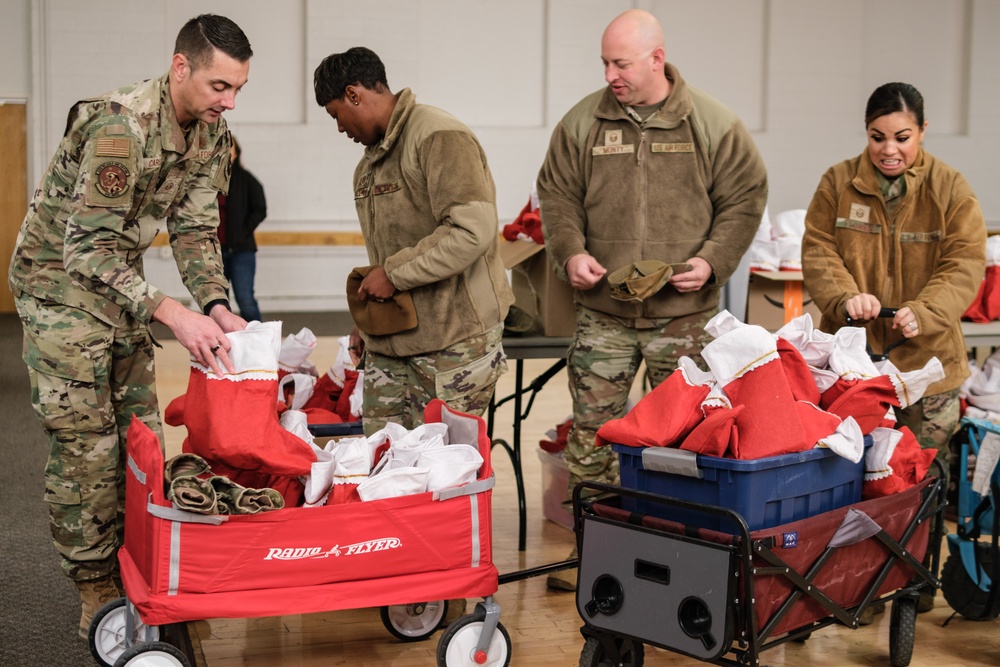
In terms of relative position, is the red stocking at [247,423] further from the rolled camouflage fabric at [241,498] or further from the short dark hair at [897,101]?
the short dark hair at [897,101]

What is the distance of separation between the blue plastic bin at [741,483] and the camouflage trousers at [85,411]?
1.34 metres

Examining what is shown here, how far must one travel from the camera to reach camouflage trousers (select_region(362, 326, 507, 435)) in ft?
10.4

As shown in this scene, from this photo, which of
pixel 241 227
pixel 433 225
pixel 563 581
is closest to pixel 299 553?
pixel 433 225

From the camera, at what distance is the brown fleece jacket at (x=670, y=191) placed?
134 inches

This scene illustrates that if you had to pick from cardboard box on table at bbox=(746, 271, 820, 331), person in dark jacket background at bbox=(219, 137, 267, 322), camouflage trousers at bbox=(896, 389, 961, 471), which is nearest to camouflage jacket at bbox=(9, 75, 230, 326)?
camouflage trousers at bbox=(896, 389, 961, 471)

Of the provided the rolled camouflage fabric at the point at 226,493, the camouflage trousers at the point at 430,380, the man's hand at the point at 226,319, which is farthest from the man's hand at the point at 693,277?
the rolled camouflage fabric at the point at 226,493

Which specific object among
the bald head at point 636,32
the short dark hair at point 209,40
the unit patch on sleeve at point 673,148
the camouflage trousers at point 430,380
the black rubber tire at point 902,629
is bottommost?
the black rubber tire at point 902,629

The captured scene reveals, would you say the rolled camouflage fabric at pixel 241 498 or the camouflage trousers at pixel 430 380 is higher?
the camouflage trousers at pixel 430 380

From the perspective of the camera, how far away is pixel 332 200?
1141 cm

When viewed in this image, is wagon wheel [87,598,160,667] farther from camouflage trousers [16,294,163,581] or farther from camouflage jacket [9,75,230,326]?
camouflage jacket [9,75,230,326]

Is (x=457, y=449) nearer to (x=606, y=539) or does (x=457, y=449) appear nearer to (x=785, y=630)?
(x=606, y=539)

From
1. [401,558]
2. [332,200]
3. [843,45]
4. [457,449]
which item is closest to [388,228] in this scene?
→ [457,449]

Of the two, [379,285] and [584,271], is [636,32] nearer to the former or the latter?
[584,271]

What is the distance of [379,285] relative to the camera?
3111 mm
